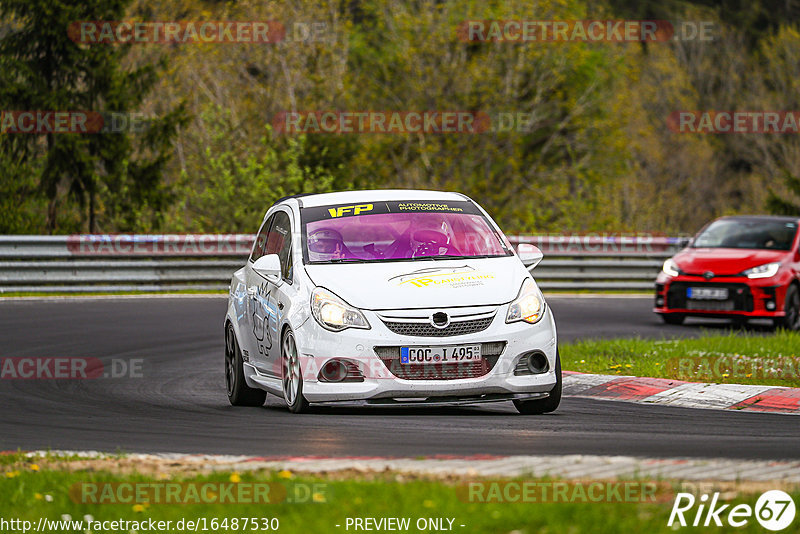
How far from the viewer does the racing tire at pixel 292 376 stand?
10125 mm

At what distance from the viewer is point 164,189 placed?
3025cm

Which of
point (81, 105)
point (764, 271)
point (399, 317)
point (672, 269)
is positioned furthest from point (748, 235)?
point (81, 105)

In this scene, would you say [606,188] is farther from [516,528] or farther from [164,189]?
[516,528]

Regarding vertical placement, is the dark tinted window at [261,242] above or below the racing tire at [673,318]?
above

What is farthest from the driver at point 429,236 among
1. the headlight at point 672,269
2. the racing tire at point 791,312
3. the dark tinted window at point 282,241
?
the racing tire at point 791,312

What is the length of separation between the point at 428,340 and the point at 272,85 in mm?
30986

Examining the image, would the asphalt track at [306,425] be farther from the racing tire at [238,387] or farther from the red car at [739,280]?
the red car at [739,280]

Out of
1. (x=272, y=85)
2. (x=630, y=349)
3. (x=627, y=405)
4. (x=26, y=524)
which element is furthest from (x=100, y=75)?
(x=26, y=524)

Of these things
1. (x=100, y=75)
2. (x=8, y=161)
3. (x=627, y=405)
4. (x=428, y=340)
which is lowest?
(x=627, y=405)

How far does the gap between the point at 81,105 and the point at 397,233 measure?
19.4 m

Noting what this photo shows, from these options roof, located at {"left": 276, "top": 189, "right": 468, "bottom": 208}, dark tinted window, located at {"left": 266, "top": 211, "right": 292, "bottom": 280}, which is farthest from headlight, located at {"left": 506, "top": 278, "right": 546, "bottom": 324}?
dark tinted window, located at {"left": 266, "top": 211, "right": 292, "bottom": 280}

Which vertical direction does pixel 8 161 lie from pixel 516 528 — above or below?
above

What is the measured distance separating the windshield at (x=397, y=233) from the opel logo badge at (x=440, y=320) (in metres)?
0.96

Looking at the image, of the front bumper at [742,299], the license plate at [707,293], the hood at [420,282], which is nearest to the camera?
the hood at [420,282]
